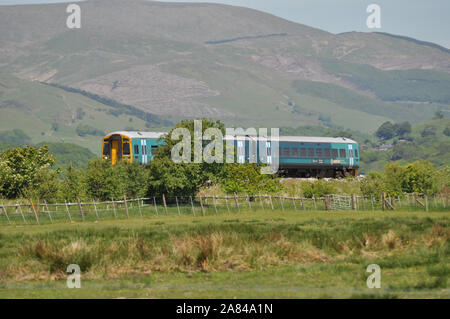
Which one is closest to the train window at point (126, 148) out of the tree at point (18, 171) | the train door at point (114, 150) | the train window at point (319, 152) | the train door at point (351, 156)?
the train door at point (114, 150)

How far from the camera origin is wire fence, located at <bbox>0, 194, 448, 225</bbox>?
43250mm

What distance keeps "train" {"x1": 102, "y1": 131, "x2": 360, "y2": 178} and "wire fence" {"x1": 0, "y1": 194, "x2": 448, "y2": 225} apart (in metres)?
11.1

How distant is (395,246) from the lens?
2353 centimetres

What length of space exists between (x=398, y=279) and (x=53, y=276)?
988 cm

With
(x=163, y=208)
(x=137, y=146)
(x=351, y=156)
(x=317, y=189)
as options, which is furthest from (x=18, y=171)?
(x=351, y=156)

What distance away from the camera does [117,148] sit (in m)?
72.0

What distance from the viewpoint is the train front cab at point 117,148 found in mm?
68750

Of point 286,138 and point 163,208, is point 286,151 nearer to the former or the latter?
point 286,138

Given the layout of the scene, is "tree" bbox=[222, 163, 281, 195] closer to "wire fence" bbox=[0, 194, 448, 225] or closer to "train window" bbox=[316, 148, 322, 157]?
"wire fence" bbox=[0, 194, 448, 225]

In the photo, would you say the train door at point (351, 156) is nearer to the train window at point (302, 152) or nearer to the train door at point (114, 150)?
the train window at point (302, 152)

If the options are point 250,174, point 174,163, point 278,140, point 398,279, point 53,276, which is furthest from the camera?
point 278,140

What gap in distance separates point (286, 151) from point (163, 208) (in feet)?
89.0
